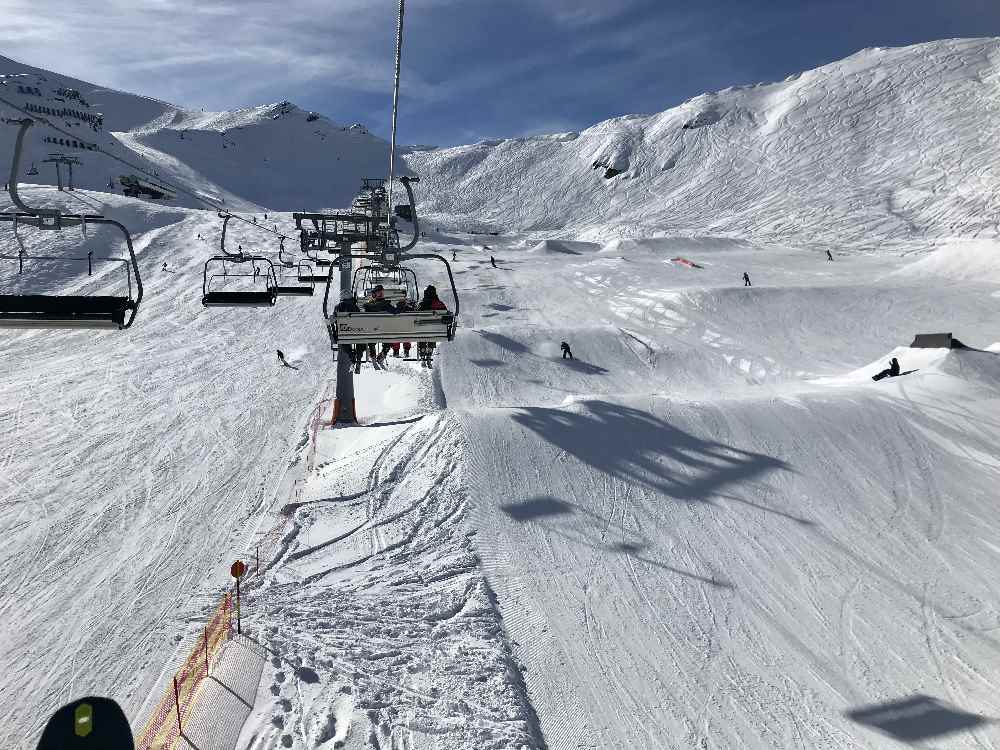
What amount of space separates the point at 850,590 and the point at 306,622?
9.29 meters

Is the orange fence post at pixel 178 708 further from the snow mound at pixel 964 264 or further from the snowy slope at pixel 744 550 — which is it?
the snow mound at pixel 964 264

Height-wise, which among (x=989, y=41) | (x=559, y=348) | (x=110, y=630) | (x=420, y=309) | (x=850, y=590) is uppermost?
(x=989, y=41)

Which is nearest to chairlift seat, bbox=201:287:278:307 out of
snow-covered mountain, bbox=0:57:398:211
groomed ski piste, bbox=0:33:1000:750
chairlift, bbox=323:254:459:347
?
chairlift, bbox=323:254:459:347

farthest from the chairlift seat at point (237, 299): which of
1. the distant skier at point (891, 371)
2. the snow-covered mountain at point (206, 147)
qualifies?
the snow-covered mountain at point (206, 147)

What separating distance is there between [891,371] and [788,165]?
79.4m

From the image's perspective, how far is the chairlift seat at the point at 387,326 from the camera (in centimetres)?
939

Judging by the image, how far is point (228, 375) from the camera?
2378 cm

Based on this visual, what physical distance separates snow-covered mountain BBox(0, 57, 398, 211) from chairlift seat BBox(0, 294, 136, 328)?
9007cm

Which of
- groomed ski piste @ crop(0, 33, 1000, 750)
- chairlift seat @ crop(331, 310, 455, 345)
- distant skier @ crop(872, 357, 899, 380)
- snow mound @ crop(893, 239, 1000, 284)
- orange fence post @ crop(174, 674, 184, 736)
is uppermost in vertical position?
snow mound @ crop(893, 239, 1000, 284)

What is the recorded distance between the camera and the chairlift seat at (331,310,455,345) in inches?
370

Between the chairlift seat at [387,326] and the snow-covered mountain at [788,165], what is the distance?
65.3 metres

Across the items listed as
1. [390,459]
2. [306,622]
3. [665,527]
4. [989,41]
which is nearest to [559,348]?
[390,459]

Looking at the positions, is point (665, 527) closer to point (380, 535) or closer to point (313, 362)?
point (380, 535)

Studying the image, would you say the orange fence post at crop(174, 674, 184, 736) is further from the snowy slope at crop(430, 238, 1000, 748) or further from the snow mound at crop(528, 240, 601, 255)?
the snow mound at crop(528, 240, 601, 255)
